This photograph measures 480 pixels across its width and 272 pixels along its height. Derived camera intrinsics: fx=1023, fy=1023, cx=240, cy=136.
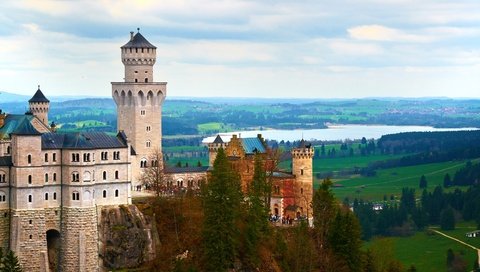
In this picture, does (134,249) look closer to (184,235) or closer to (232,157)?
(184,235)

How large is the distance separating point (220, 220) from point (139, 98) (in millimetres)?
25195

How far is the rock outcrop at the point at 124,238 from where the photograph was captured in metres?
90.4

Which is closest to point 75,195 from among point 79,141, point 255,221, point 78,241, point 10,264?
point 78,241

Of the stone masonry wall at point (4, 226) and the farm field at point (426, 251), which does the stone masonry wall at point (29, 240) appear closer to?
the stone masonry wall at point (4, 226)

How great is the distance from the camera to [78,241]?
292 ft

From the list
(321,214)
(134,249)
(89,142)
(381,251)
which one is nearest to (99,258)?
(134,249)

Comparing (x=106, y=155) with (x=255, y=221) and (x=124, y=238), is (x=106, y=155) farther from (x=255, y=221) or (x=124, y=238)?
(x=255, y=221)

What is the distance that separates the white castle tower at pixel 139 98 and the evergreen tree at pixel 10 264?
27.5 m

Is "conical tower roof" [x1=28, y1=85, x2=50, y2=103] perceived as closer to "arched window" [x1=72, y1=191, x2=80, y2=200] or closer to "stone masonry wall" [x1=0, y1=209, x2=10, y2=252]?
"arched window" [x1=72, y1=191, x2=80, y2=200]

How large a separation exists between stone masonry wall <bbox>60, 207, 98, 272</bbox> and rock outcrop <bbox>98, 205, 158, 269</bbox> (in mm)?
1129

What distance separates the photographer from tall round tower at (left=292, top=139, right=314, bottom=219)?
106m

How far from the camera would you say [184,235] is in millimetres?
93875

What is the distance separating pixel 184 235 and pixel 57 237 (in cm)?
1159

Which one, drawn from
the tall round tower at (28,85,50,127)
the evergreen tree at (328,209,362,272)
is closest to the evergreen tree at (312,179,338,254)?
the evergreen tree at (328,209,362,272)
